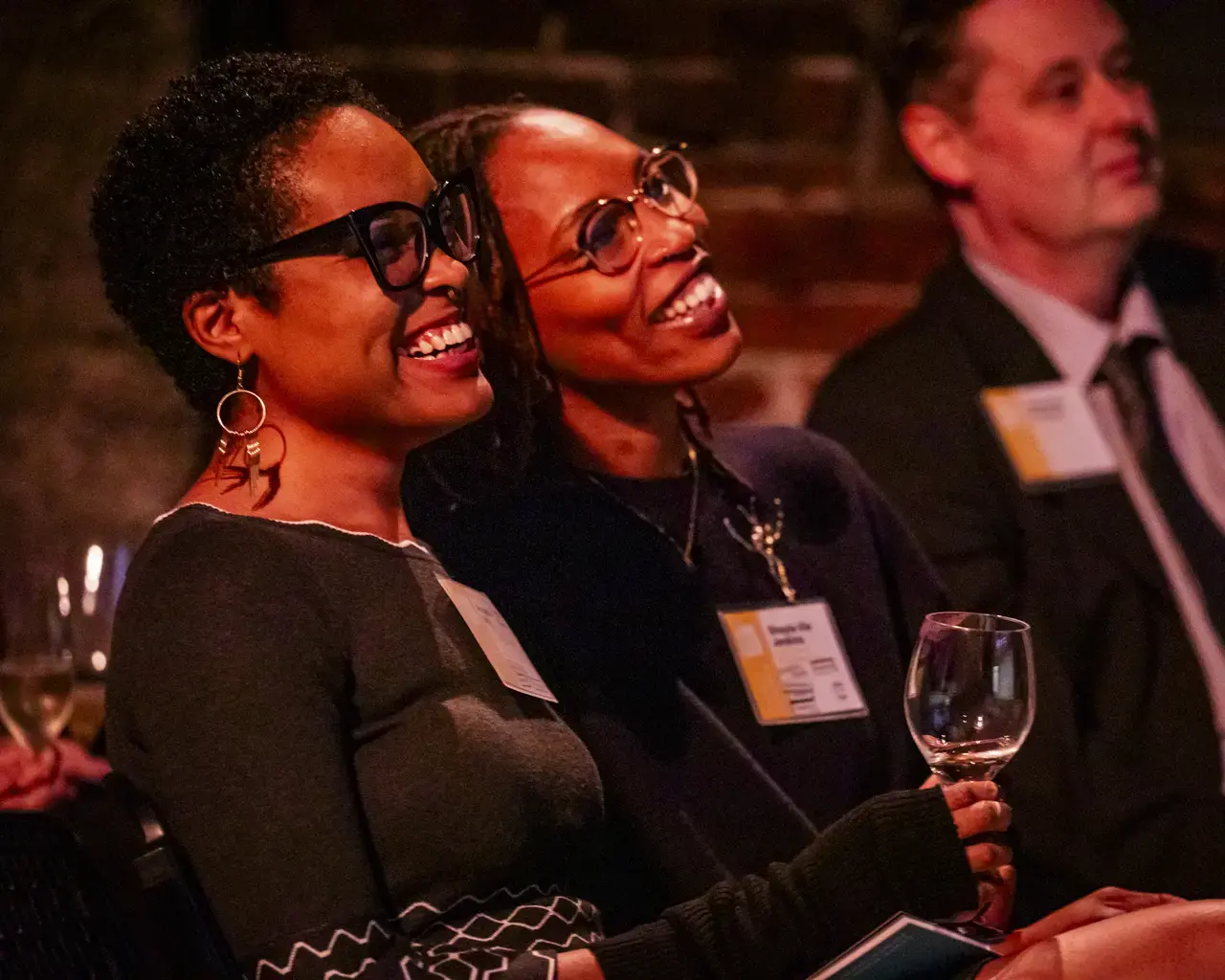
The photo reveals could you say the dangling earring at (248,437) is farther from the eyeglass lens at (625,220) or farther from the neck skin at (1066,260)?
the neck skin at (1066,260)

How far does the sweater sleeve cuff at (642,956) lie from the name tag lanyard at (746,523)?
0.53 metres

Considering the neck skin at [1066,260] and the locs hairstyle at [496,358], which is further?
the neck skin at [1066,260]

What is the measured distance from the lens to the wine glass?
1960mm

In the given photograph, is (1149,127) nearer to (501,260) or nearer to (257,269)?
(501,260)

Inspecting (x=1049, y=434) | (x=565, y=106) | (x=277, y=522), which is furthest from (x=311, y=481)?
(x=565, y=106)

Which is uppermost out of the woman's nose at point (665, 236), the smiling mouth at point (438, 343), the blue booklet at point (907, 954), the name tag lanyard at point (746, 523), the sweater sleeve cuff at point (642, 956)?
the woman's nose at point (665, 236)

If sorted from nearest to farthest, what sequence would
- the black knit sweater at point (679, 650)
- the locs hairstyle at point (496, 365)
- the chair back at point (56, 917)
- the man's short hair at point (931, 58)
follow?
the chair back at point (56, 917) → the black knit sweater at point (679, 650) → the locs hairstyle at point (496, 365) → the man's short hair at point (931, 58)

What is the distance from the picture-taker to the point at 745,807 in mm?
1699

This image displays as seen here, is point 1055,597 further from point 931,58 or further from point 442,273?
point 442,273

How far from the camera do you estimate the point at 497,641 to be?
1.52m

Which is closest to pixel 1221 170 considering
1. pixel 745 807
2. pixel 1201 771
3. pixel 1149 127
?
pixel 1149 127

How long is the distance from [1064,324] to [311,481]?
1650 mm

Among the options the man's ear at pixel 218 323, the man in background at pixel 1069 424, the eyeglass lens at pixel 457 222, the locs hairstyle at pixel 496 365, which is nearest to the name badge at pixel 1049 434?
the man in background at pixel 1069 424

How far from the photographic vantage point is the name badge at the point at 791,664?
69.9 inches
